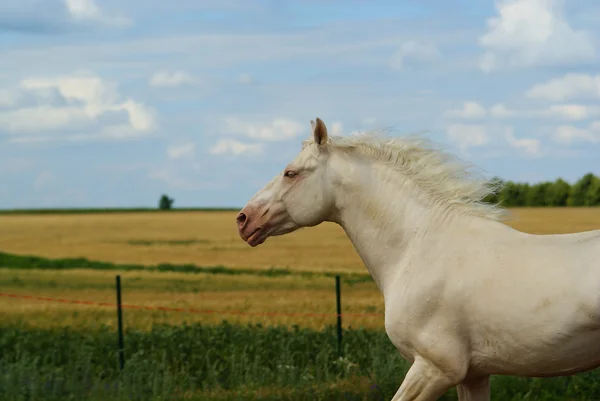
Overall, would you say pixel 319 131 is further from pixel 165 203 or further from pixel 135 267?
pixel 165 203

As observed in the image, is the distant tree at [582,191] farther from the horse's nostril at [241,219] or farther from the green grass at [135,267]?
the horse's nostril at [241,219]

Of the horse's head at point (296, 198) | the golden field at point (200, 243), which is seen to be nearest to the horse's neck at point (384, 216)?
the horse's head at point (296, 198)

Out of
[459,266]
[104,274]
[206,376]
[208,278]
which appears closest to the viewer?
[459,266]

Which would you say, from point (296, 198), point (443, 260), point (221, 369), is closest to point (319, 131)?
point (296, 198)

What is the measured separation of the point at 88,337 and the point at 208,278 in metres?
15.3

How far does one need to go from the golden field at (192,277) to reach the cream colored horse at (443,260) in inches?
24.5

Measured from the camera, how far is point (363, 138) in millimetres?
5848

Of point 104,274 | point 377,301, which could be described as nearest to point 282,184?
point 377,301

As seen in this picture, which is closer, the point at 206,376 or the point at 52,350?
the point at 206,376

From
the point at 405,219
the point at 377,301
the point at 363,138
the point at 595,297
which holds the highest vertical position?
the point at 363,138

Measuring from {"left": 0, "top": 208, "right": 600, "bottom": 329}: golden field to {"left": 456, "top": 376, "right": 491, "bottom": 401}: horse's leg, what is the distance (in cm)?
116

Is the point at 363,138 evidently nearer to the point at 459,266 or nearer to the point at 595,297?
the point at 459,266

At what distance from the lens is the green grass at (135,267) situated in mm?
28109

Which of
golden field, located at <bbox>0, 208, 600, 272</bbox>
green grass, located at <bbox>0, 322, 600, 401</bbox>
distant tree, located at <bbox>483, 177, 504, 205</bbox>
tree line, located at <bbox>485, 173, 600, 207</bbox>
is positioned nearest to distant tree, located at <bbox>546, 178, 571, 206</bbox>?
tree line, located at <bbox>485, 173, 600, 207</bbox>
